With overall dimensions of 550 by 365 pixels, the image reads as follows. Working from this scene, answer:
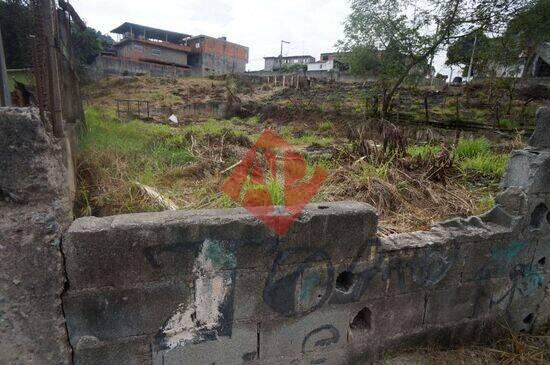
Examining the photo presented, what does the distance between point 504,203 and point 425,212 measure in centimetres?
81

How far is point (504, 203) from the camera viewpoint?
2.54 meters

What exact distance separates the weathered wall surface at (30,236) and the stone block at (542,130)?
10.6 feet

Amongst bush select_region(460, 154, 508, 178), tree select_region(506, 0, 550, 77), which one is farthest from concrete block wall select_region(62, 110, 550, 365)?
tree select_region(506, 0, 550, 77)

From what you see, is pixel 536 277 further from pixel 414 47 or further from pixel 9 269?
pixel 414 47

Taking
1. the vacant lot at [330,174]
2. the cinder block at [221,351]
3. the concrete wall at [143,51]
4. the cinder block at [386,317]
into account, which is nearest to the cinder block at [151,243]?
the cinder block at [221,351]

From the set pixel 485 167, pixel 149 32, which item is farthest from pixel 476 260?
pixel 149 32

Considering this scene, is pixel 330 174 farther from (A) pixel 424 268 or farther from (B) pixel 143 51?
(B) pixel 143 51

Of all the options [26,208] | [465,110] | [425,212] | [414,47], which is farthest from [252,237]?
[465,110]

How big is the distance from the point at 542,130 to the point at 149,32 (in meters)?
45.2

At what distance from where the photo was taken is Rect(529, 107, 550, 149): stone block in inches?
95.3

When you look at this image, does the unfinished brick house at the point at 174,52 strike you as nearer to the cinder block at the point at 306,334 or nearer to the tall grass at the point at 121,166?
the tall grass at the point at 121,166

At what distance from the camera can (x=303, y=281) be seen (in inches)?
78.2

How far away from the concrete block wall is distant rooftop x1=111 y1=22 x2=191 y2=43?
4403 cm

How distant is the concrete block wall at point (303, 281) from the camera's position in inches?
64.7
